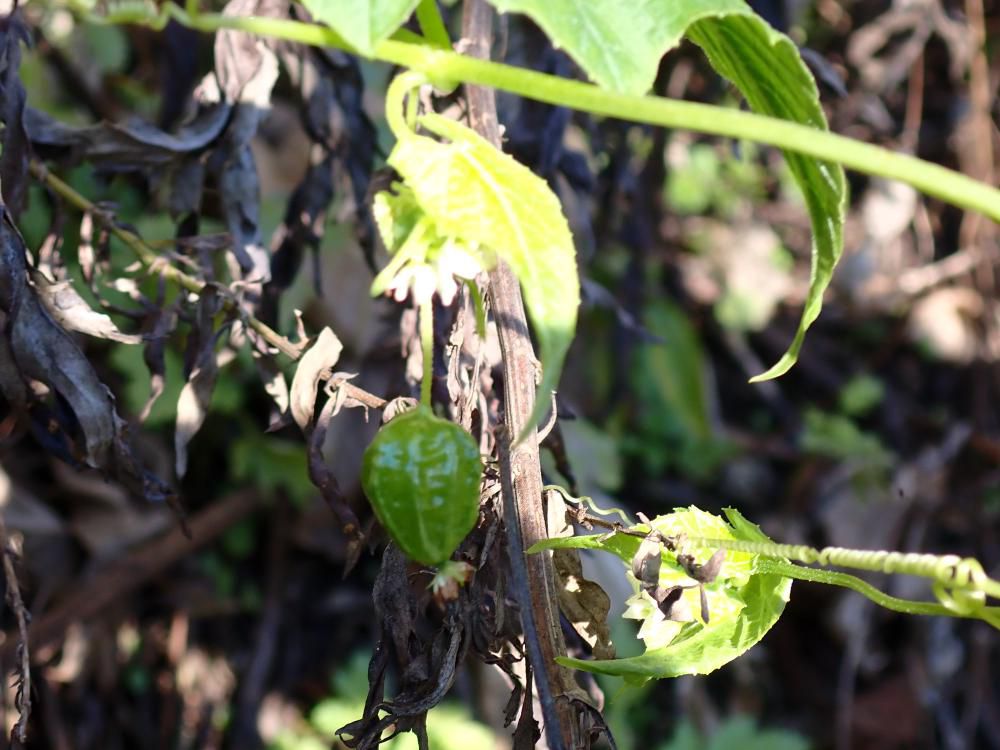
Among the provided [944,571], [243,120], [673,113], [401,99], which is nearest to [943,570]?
[944,571]

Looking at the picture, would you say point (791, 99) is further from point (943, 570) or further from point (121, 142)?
point (121, 142)

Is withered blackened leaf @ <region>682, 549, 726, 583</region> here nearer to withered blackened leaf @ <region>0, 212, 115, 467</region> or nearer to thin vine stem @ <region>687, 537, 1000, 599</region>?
thin vine stem @ <region>687, 537, 1000, 599</region>

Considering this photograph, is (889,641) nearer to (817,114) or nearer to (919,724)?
(919,724)

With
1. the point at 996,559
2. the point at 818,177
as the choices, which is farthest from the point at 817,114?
the point at 996,559

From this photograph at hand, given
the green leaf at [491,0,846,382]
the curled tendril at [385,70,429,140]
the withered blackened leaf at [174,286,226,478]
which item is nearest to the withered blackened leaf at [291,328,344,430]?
the withered blackened leaf at [174,286,226,478]

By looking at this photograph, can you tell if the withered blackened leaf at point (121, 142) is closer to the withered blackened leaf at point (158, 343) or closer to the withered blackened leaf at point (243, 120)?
the withered blackened leaf at point (243, 120)

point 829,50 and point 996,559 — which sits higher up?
point 829,50

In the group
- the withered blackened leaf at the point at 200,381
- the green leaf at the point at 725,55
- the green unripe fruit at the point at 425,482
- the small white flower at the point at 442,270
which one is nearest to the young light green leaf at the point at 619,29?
the green leaf at the point at 725,55
